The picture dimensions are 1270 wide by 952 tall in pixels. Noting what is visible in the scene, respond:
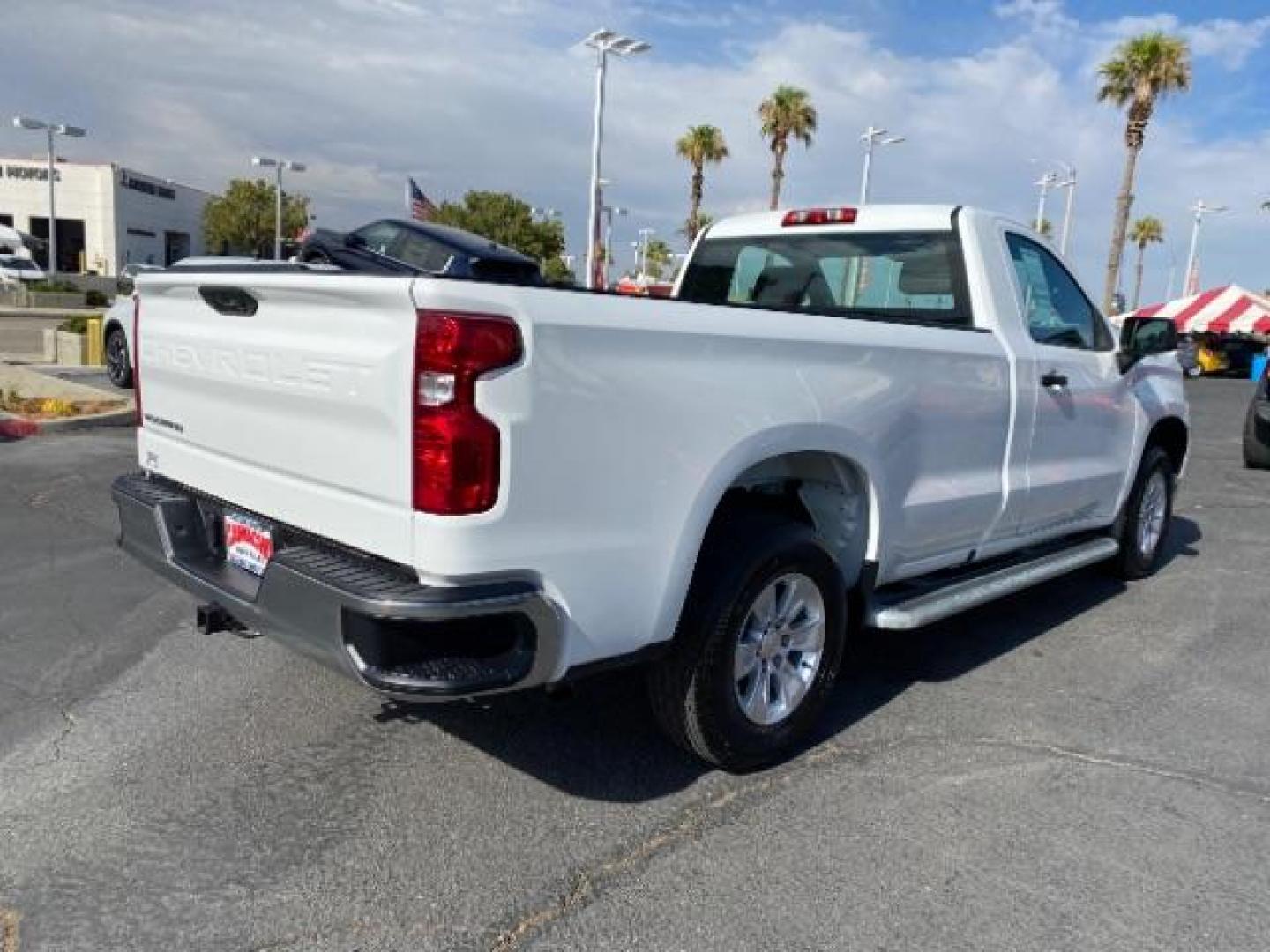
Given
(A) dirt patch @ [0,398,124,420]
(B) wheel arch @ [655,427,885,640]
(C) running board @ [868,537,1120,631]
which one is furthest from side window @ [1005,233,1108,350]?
(A) dirt patch @ [0,398,124,420]

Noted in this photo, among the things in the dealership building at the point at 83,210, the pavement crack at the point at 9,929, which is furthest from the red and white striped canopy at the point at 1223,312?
the dealership building at the point at 83,210

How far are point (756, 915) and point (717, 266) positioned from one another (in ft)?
11.6

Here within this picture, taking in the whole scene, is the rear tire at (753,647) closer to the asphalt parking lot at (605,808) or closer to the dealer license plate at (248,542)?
the asphalt parking lot at (605,808)

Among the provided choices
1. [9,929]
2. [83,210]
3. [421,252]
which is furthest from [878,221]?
[83,210]

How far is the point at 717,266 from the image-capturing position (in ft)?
17.6

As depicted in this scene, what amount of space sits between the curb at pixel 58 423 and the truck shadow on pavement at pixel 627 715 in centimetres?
743

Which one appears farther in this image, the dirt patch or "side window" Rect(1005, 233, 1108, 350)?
the dirt patch

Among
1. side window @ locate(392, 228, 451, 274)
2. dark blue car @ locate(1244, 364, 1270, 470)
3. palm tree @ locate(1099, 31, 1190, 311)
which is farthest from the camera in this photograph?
palm tree @ locate(1099, 31, 1190, 311)

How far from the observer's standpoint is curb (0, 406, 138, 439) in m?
9.78

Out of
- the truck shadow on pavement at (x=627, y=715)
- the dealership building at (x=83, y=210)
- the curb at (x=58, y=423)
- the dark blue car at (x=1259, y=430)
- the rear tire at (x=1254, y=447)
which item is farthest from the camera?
the dealership building at (x=83, y=210)

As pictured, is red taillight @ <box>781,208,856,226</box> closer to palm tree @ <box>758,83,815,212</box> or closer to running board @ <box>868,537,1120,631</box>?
running board @ <box>868,537,1120,631</box>

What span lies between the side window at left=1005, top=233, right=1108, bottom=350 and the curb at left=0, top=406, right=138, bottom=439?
327 inches

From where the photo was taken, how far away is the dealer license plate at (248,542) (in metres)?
3.12

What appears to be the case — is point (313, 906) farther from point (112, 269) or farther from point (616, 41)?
point (112, 269)
